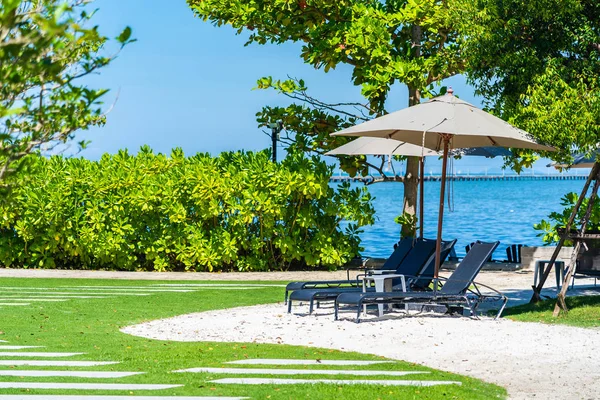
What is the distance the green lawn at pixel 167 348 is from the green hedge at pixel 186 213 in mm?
3820

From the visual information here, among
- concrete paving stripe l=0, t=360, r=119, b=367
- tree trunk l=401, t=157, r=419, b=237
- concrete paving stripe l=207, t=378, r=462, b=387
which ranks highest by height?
tree trunk l=401, t=157, r=419, b=237

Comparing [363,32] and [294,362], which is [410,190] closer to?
[363,32]

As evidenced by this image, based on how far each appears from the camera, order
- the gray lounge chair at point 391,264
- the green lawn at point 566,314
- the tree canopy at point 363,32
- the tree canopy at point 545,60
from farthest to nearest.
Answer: the tree canopy at point 363,32 → the gray lounge chair at point 391,264 → the green lawn at point 566,314 → the tree canopy at point 545,60

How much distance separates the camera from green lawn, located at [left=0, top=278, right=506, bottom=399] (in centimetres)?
721

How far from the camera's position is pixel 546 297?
46.6 ft

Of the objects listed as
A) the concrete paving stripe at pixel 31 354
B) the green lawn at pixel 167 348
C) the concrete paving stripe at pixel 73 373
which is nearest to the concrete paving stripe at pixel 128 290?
the green lawn at pixel 167 348

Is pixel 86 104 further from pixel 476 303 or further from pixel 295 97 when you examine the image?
pixel 295 97

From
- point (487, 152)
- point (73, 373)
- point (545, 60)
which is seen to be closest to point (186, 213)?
point (487, 152)

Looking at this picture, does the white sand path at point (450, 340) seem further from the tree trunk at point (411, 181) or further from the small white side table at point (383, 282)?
the tree trunk at point (411, 181)

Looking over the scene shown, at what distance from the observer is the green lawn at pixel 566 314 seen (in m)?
11.5

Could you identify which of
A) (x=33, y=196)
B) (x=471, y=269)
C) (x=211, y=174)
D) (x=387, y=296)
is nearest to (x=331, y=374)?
(x=387, y=296)

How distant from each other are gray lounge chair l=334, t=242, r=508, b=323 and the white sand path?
250 millimetres

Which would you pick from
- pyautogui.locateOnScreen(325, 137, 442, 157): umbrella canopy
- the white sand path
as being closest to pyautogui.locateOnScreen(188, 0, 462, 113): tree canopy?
pyautogui.locateOnScreen(325, 137, 442, 157): umbrella canopy

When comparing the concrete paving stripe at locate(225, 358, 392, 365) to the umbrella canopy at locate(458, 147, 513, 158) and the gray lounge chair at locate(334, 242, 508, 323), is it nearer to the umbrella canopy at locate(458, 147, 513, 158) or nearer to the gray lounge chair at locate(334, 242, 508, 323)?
the gray lounge chair at locate(334, 242, 508, 323)
